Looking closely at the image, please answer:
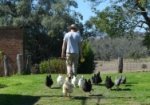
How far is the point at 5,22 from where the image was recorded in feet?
169

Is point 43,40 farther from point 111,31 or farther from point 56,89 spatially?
point 56,89

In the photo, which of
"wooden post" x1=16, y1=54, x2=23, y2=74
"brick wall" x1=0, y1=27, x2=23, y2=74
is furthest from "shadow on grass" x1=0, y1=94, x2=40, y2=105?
"brick wall" x1=0, y1=27, x2=23, y2=74

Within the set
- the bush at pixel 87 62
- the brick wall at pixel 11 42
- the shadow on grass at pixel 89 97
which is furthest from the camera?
the bush at pixel 87 62

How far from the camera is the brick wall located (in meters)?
32.7

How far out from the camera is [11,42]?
32.8 meters

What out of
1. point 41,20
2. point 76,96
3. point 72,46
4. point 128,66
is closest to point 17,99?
point 76,96

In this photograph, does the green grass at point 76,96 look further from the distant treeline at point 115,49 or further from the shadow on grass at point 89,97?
the distant treeline at point 115,49

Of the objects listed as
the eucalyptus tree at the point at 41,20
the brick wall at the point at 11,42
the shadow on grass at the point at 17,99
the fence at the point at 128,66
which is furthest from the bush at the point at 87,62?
the shadow on grass at the point at 17,99

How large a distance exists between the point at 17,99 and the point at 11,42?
59.8 feet

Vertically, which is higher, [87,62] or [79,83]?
[87,62]

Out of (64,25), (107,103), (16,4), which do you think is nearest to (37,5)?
(16,4)

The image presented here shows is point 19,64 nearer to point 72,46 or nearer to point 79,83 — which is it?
point 72,46

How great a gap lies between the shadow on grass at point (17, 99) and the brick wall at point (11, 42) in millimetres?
17110

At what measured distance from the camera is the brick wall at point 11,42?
107 feet
